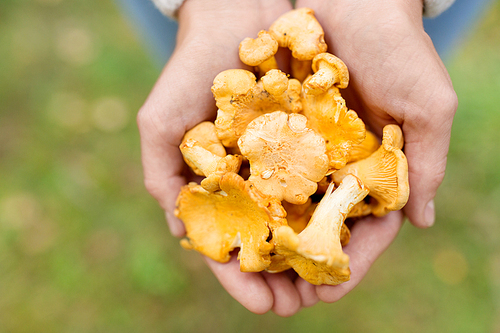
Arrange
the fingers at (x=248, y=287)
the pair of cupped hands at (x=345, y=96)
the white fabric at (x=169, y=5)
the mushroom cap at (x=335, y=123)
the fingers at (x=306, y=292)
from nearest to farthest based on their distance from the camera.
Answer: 1. the mushroom cap at (x=335, y=123)
2. the pair of cupped hands at (x=345, y=96)
3. the fingers at (x=248, y=287)
4. the fingers at (x=306, y=292)
5. the white fabric at (x=169, y=5)

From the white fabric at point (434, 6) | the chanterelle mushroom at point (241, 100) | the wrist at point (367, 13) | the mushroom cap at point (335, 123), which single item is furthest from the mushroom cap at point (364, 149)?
the white fabric at point (434, 6)

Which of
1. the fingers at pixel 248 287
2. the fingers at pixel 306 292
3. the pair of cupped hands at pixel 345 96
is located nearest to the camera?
the pair of cupped hands at pixel 345 96

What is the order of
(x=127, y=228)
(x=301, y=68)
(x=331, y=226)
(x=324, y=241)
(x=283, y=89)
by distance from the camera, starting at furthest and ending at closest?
(x=127, y=228) < (x=301, y=68) < (x=283, y=89) < (x=331, y=226) < (x=324, y=241)

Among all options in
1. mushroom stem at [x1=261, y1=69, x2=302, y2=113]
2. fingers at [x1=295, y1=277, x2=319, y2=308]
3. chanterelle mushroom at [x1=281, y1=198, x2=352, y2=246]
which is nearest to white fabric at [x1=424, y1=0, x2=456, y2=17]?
mushroom stem at [x1=261, y1=69, x2=302, y2=113]

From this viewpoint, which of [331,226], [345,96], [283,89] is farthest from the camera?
[345,96]

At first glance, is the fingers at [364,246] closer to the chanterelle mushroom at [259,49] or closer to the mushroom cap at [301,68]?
the mushroom cap at [301,68]

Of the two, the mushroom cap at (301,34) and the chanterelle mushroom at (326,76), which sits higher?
the mushroom cap at (301,34)

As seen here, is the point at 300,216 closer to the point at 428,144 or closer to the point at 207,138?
the point at 207,138

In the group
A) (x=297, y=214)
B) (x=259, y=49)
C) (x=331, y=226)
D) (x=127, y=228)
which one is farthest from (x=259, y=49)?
(x=127, y=228)

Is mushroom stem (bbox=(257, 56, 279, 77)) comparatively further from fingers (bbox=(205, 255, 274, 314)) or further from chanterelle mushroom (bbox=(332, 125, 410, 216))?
fingers (bbox=(205, 255, 274, 314))
